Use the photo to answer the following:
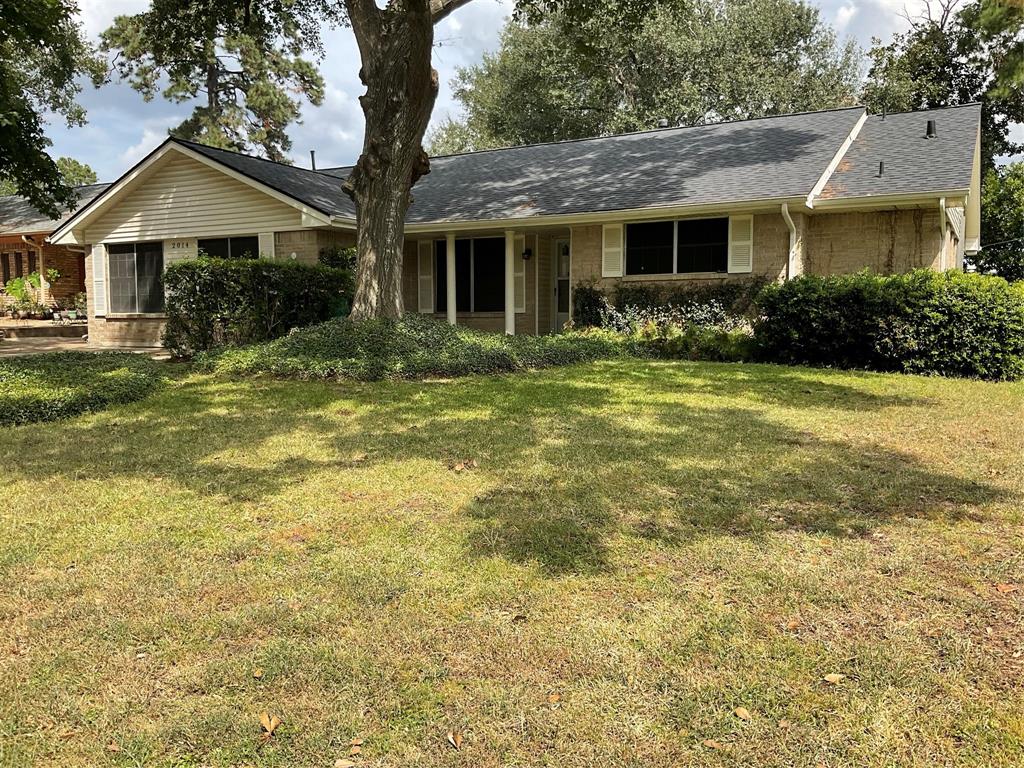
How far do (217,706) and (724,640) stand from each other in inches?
70.4

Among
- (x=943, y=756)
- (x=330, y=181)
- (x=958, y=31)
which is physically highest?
(x=958, y=31)

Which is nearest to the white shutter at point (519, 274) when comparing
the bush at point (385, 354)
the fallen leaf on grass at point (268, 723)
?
the bush at point (385, 354)

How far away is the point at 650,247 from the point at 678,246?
557 millimetres

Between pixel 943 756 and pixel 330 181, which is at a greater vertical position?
pixel 330 181

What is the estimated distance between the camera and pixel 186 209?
53.8 feet

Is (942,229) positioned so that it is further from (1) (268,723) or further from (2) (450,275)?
(1) (268,723)

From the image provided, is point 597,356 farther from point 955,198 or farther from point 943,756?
point 943,756

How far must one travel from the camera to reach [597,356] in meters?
12.1

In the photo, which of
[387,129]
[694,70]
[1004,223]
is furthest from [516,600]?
[694,70]

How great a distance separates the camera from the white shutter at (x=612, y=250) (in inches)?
567

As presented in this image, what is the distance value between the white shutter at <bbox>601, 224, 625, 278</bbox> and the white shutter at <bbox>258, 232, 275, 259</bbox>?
6998mm

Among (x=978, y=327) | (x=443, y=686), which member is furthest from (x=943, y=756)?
(x=978, y=327)

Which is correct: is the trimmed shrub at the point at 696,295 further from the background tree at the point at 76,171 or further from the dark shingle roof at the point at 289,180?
the background tree at the point at 76,171

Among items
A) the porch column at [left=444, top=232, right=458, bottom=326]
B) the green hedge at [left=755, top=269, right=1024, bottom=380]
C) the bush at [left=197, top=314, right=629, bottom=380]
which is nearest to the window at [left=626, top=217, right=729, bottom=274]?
the green hedge at [left=755, top=269, right=1024, bottom=380]
